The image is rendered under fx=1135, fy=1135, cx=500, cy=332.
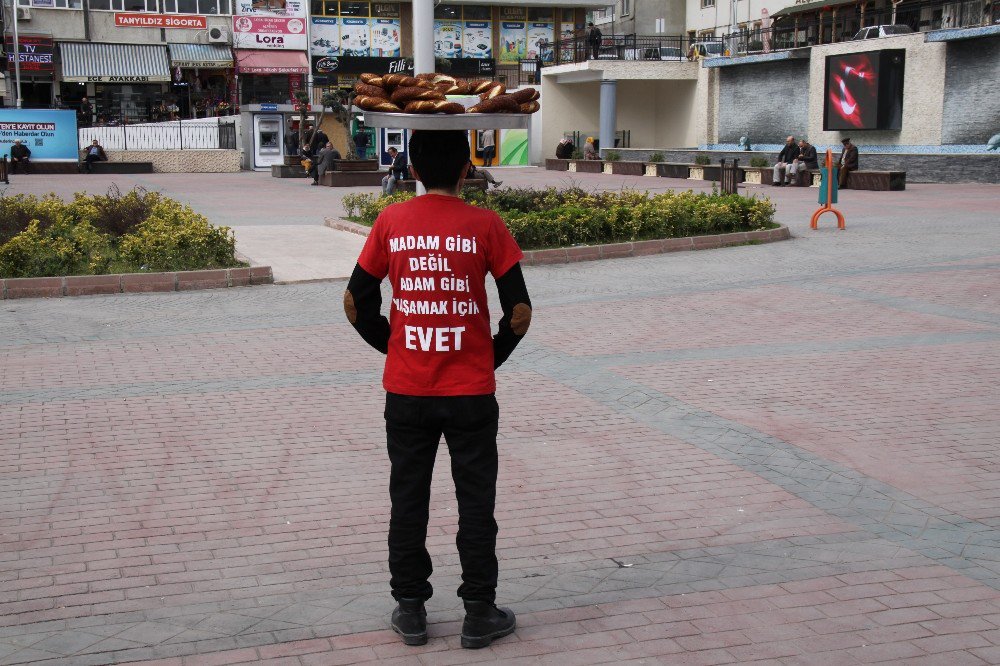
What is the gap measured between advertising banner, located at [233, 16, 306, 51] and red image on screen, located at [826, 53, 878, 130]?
80.5ft

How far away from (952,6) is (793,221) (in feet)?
53.5

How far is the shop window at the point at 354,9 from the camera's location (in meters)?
51.3

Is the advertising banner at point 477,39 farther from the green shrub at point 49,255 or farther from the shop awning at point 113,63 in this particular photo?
the green shrub at point 49,255

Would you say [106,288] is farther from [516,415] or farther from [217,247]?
[516,415]

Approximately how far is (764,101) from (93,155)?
76.2 ft

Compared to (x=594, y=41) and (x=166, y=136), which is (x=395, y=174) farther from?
(x=594, y=41)

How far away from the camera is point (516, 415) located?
7164 mm

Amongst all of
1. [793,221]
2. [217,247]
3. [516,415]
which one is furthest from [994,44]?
[516,415]

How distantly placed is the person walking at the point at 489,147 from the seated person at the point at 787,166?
13452 mm

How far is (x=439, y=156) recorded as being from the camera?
395 centimetres

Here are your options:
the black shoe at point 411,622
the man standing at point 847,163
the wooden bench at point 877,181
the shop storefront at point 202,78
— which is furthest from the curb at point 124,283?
the shop storefront at point 202,78

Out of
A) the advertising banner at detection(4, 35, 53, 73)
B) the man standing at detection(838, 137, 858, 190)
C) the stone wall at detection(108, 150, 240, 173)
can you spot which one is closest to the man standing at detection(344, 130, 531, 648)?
the man standing at detection(838, 137, 858, 190)

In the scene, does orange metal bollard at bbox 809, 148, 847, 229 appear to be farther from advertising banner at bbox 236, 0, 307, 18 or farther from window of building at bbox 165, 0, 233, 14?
window of building at bbox 165, 0, 233, 14

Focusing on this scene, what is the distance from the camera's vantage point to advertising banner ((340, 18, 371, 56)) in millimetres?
51312
